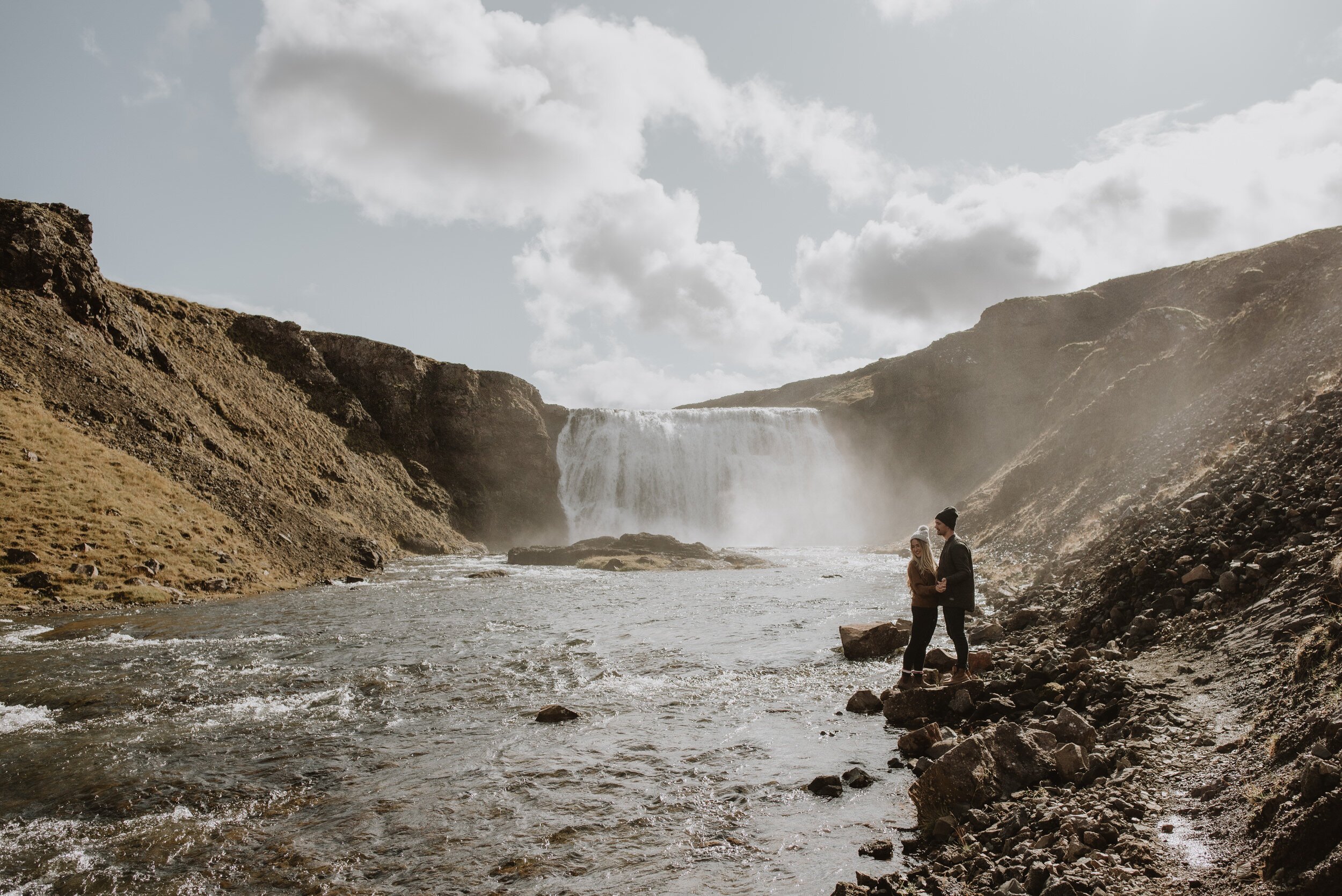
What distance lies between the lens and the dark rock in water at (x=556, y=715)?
929cm

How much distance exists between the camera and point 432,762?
7.81 m

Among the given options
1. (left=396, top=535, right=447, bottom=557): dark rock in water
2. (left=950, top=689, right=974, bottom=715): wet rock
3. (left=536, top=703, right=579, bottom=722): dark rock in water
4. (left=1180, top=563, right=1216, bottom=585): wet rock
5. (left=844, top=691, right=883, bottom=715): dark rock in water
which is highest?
(left=1180, top=563, right=1216, bottom=585): wet rock

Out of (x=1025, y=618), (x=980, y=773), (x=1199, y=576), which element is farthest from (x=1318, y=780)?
(x=1025, y=618)

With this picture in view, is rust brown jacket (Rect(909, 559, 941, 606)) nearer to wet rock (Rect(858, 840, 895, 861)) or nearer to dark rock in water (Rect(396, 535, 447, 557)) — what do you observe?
wet rock (Rect(858, 840, 895, 861))

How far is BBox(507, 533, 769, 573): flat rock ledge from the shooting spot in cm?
3447

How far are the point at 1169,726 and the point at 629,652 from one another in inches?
366

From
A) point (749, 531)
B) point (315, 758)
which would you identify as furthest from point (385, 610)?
point (749, 531)

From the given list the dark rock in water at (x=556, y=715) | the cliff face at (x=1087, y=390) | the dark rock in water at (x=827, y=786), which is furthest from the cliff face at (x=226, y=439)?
the cliff face at (x=1087, y=390)

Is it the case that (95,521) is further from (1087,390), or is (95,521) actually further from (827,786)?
(1087,390)

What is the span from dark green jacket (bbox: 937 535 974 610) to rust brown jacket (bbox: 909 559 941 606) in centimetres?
9

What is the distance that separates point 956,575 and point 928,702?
6.38 feet

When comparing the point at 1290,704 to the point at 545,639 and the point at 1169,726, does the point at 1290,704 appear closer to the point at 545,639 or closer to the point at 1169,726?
the point at 1169,726

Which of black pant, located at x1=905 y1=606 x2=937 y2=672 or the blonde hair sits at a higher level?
the blonde hair

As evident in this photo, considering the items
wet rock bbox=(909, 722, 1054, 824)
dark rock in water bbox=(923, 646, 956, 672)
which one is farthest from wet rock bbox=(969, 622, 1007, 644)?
wet rock bbox=(909, 722, 1054, 824)
